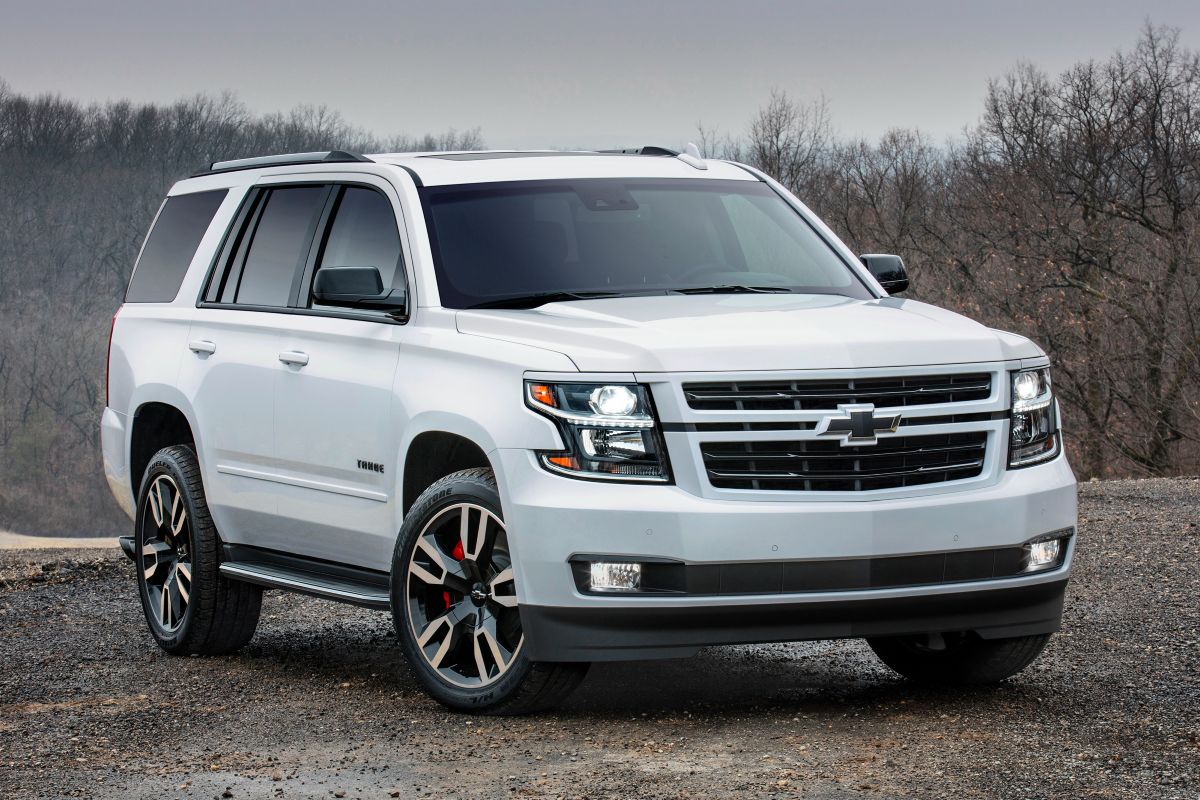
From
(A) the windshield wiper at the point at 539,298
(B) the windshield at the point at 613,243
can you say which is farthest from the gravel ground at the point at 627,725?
(B) the windshield at the point at 613,243

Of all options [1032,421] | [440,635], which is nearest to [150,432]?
[440,635]

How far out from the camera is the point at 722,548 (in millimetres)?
5289

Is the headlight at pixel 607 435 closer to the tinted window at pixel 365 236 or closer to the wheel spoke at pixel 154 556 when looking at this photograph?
the tinted window at pixel 365 236

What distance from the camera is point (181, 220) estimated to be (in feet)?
27.9

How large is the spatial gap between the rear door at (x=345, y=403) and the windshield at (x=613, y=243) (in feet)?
0.92

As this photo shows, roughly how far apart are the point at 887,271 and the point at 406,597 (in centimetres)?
268

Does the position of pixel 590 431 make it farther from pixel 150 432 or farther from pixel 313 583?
pixel 150 432

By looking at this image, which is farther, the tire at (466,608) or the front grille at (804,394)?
the tire at (466,608)

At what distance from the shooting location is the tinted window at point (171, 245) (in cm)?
826

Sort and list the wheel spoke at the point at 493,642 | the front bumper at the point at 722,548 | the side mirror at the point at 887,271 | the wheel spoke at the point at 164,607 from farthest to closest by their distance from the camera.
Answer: the wheel spoke at the point at 164,607 < the side mirror at the point at 887,271 < the wheel spoke at the point at 493,642 < the front bumper at the point at 722,548

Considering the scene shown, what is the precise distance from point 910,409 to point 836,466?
0.33 m

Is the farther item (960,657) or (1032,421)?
(960,657)

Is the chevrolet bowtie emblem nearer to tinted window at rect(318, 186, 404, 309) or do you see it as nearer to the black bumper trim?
the black bumper trim

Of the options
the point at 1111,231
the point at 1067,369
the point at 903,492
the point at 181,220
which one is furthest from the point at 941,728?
the point at 1111,231
